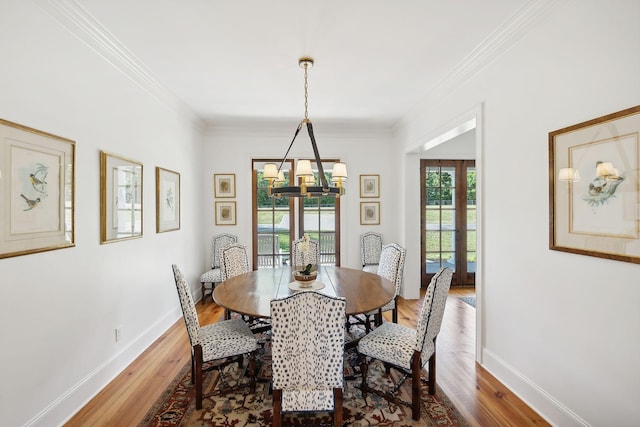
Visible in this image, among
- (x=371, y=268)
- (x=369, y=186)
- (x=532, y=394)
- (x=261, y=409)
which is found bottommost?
(x=261, y=409)

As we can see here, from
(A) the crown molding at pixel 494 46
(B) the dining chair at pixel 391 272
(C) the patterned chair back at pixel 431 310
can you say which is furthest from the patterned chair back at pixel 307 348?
(A) the crown molding at pixel 494 46

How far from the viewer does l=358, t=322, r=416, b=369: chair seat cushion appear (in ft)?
7.02

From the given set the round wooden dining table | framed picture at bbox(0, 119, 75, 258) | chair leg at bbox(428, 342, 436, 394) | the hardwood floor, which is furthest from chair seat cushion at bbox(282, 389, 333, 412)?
framed picture at bbox(0, 119, 75, 258)

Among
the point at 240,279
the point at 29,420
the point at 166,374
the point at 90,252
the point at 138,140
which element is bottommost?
the point at 166,374

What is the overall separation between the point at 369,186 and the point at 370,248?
39.7 inches

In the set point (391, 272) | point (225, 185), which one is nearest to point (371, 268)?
point (391, 272)

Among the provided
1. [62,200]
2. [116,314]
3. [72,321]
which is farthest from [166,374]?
[62,200]

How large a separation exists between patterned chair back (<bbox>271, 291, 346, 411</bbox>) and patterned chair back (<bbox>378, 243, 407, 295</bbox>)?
1347 mm

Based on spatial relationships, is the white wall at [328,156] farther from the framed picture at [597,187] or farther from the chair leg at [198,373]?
the framed picture at [597,187]

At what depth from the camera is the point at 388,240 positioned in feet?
17.1

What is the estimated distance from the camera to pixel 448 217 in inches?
216

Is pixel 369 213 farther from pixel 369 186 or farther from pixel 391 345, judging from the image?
pixel 391 345

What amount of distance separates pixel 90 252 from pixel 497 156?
3.25 meters

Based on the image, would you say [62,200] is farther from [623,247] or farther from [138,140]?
[623,247]
